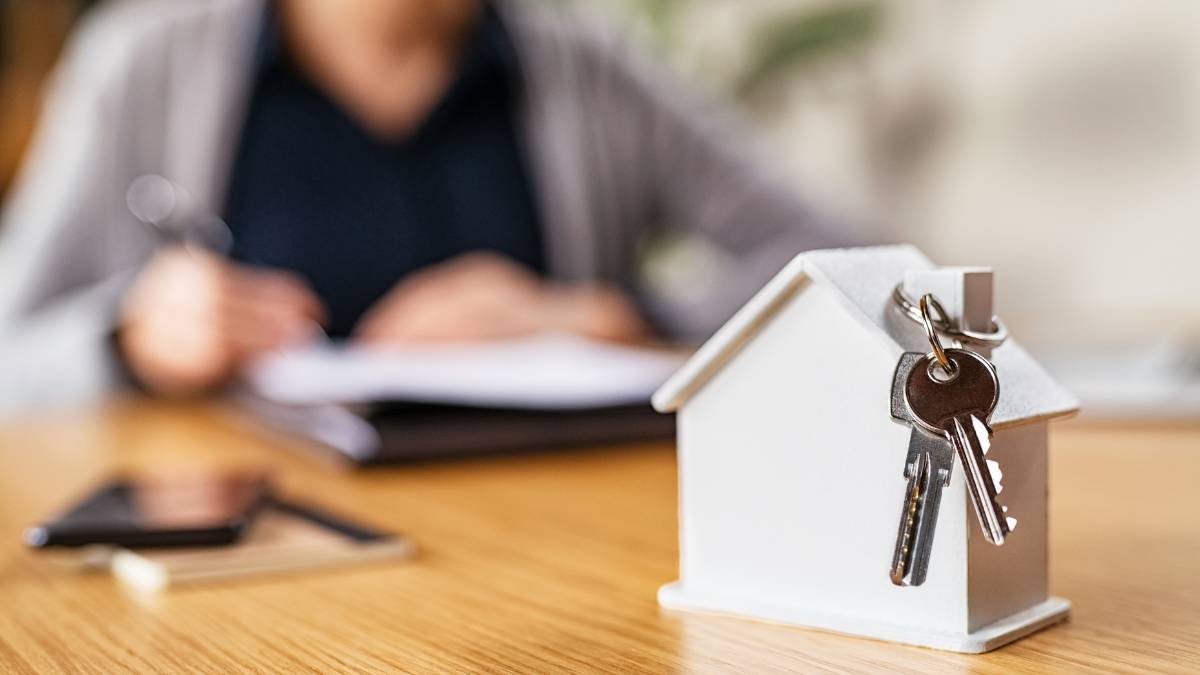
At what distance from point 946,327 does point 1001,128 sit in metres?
1.99

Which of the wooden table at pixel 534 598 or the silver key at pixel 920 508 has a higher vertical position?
the silver key at pixel 920 508

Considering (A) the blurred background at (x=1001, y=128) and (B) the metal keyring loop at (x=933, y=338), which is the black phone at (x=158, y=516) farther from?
(A) the blurred background at (x=1001, y=128)

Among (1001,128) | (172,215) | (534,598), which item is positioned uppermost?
(1001,128)

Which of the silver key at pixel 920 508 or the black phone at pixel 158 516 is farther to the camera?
the black phone at pixel 158 516

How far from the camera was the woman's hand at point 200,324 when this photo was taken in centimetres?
114

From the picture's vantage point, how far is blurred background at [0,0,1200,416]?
1838 mm

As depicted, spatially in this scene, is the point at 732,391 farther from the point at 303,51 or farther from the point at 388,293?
the point at 303,51

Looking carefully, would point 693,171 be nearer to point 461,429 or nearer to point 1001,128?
point 1001,128

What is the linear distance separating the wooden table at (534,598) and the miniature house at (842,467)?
1 cm

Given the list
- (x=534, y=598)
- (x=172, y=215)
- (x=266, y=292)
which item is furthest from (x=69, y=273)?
(x=534, y=598)

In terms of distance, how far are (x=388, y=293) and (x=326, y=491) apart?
1.08 m

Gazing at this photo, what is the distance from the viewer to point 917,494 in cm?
30

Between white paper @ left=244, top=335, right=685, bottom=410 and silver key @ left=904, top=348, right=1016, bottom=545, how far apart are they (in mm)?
485

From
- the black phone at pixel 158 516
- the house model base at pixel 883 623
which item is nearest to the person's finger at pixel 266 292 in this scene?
the black phone at pixel 158 516
